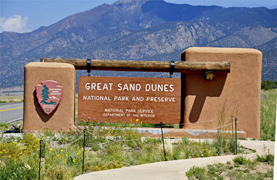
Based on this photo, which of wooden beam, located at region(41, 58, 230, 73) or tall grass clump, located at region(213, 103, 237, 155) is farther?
wooden beam, located at region(41, 58, 230, 73)

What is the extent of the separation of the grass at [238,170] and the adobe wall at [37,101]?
20.1 feet

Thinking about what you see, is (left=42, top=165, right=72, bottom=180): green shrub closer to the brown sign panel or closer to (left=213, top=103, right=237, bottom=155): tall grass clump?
(left=213, top=103, right=237, bottom=155): tall grass clump

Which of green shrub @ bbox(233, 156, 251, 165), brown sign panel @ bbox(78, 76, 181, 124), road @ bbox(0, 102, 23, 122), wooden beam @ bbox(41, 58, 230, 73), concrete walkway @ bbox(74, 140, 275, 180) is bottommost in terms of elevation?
concrete walkway @ bbox(74, 140, 275, 180)

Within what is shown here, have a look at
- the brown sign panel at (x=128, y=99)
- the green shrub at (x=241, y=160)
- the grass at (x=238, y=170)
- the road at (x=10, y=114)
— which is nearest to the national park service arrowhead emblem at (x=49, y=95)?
the brown sign panel at (x=128, y=99)

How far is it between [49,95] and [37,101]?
500 mm

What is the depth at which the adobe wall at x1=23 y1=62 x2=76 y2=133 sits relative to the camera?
1384 cm

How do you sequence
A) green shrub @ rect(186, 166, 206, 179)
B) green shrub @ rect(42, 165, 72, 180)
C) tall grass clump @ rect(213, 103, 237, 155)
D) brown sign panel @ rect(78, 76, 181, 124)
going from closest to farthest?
green shrub @ rect(42, 165, 72, 180) < green shrub @ rect(186, 166, 206, 179) < tall grass clump @ rect(213, 103, 237, 155) < brown sign panel @ rect(78, 76, 181, 124)

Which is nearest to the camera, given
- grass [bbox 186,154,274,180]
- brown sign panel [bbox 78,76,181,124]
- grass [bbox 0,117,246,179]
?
grass [bbox 186,154,274,180]

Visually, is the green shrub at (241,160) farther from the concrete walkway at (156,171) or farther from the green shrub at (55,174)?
the green shrub at (55,174)

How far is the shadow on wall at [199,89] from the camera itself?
14.2 meters

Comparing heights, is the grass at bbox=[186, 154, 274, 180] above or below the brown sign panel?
below

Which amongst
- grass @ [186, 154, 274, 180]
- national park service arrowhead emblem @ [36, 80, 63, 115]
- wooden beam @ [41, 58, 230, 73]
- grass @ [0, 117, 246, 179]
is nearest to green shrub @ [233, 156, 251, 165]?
grass @ [186, 154, 274, 180]

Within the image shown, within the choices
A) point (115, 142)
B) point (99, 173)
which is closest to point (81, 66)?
point (115, 142)

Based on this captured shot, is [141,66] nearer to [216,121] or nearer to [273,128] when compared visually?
[216,121]
